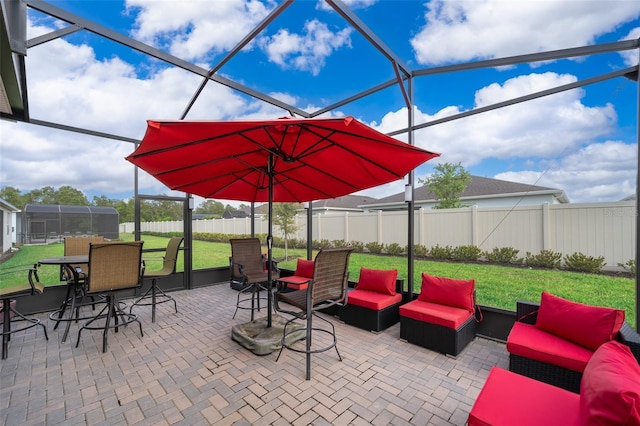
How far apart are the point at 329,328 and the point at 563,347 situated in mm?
2539

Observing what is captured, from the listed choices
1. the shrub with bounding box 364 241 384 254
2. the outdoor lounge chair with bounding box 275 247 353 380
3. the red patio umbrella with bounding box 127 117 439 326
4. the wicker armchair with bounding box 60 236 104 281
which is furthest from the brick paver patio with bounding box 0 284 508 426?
the shrub with bounding box 364 241 384 254

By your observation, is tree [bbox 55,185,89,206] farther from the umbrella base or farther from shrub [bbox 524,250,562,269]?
shrub [bbox 524,250,562,269]

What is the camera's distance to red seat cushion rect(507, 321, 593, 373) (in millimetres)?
2201

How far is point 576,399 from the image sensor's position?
5.25 ft

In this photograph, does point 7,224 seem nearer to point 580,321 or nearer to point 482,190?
point 580,321

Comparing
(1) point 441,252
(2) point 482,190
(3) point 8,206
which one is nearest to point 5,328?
(3) point 8,206

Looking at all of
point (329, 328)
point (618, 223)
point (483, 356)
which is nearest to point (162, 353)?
point (329, 328)

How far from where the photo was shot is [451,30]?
4219 millimetres

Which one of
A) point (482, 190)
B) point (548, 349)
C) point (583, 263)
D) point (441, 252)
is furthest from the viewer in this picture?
point (482, 190)

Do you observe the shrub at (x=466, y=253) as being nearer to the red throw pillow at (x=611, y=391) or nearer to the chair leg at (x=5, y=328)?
the red throw pillow at (x=611, y=391)

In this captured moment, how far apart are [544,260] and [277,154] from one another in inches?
175

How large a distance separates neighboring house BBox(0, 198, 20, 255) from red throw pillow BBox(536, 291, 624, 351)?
7.11 m

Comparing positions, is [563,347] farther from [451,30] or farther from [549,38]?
[451,30]

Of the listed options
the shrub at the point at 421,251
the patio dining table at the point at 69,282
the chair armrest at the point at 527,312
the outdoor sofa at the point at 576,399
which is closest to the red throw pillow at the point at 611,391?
the outdoor sofa at the point at 576,399
